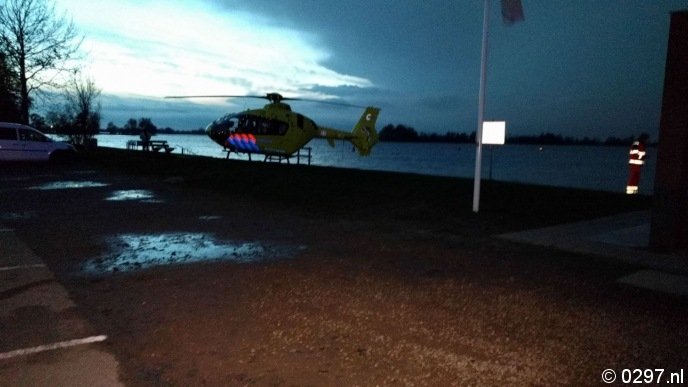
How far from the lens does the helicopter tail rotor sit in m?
33.8

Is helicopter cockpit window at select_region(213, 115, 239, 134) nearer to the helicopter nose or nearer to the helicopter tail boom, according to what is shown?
the helicopter nose

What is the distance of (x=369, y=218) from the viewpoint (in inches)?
459

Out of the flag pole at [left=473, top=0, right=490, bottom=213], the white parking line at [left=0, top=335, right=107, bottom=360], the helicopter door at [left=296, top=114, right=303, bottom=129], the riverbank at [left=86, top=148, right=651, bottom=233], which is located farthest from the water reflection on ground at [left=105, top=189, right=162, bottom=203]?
the helicopter door at [left=296, top=114, right=303, bottom=129]

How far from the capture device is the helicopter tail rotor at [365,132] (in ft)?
111

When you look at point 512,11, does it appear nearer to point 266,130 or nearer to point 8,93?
point 266,130

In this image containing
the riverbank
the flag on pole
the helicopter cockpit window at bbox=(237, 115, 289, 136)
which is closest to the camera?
the riverbank

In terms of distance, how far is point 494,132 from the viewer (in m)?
12.1

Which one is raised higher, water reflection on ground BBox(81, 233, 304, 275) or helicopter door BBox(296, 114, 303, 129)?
helicopter door BBox(296, 114, 303, 129)

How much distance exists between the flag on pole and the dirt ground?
5673mm

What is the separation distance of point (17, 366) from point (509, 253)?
271 inches

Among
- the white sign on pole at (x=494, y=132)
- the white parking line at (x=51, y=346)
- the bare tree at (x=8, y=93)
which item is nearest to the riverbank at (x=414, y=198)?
the white sign on pole at (x=494, y=132)

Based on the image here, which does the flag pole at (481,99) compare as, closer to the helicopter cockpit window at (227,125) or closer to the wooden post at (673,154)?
the wooden post at (673,154)

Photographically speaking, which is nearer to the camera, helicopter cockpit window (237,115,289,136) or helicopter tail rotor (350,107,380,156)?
helicopter cockpit window (237,115,289,136)

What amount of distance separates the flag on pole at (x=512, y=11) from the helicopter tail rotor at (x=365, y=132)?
2158 cm
